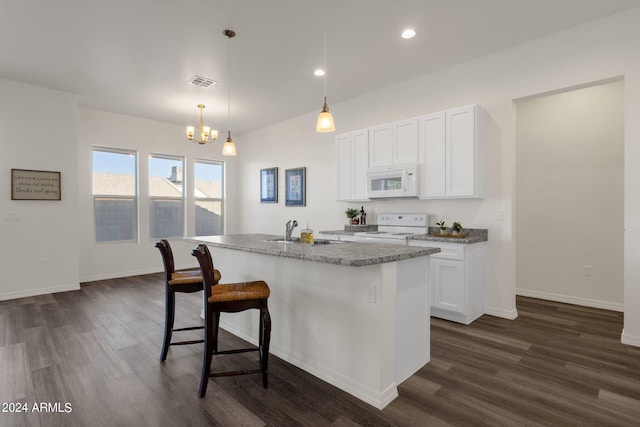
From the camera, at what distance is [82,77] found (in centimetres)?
423

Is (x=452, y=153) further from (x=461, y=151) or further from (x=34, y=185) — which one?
(x=34, y=185)

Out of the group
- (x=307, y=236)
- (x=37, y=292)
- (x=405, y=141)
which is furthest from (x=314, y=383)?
(x=37, y=292)

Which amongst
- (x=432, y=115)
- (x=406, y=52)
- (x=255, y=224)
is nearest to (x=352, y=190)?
(x=432, y=115)

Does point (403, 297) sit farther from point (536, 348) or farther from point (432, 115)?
point (432, 115)

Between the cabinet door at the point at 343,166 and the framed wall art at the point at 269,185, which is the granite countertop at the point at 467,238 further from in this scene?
the framed wall art at the point at 269,185

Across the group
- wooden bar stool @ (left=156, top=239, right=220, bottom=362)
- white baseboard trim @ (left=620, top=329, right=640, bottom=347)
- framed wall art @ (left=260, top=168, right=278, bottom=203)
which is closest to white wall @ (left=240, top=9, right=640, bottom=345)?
white baseboard trim @ (left=620, top=329, right=640, bottom=347)

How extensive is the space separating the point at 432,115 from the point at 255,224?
181 inches

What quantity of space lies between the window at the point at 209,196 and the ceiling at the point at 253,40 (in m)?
2.37

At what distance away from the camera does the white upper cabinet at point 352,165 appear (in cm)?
457

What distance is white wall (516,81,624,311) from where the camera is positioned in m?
3.79

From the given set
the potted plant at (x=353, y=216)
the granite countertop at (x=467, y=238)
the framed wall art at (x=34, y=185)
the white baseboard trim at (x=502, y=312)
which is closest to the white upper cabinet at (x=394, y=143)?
the potted plant at (x=353, y=216)

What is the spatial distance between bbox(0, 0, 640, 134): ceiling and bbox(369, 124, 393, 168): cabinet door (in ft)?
2.33

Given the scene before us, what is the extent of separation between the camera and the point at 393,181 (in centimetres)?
420

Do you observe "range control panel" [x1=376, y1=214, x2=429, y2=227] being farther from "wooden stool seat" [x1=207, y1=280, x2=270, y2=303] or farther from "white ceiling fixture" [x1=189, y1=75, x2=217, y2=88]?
"white ceiling fixture" [x1=189, y1=75, x2=217, y2=88]
